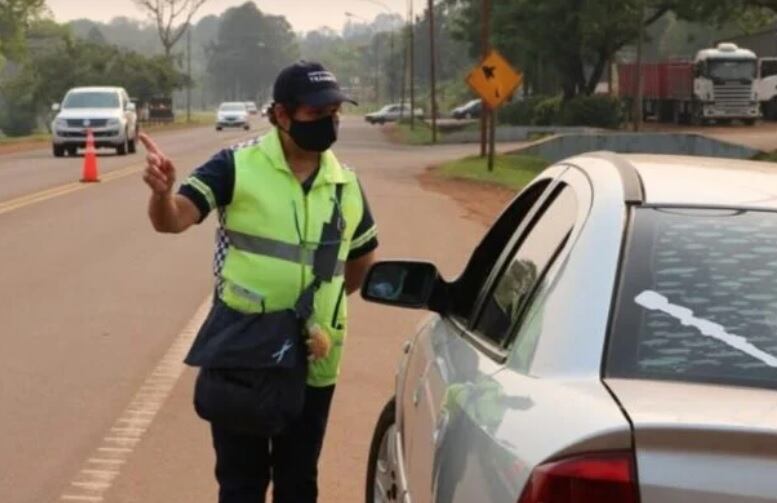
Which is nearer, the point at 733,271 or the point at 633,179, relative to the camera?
the point at 733,271

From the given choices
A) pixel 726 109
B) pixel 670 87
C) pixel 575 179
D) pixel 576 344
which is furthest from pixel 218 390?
pixel 670 87

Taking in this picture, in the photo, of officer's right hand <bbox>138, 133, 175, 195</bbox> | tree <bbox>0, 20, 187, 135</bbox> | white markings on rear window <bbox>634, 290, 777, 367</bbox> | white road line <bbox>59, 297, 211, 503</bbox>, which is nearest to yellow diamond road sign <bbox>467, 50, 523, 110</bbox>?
white road line <bbox>59, 297, 211, 503</bbox>

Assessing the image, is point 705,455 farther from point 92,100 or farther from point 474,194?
point 92,100

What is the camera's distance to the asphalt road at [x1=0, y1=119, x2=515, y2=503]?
7.22 meters

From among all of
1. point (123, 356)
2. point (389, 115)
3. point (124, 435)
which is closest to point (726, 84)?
point (389, 115)

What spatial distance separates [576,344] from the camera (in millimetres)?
3309

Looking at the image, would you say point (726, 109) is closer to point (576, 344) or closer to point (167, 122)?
point (167, 122)

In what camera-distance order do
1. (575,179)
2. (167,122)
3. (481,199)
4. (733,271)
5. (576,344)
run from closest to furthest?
1. (576,344)
2. (733,271)
3. (575,179)
4. (481,199)
5. (167,122)

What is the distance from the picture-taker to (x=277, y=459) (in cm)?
514

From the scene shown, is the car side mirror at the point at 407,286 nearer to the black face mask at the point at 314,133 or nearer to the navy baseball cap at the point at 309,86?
the black face mask at the point at 314,133

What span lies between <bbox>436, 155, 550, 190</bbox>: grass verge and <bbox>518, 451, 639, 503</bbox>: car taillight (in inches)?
1057

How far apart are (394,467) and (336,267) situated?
0.70 m

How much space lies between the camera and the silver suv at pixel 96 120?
43.2 metres

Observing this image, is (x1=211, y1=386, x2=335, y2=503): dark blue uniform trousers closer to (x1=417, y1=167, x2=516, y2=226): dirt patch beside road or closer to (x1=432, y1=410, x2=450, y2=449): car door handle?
(x1=432, y1=410, x2=450, y2=449): car door handle
